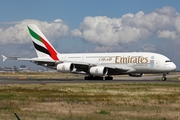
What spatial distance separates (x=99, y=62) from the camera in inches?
2616

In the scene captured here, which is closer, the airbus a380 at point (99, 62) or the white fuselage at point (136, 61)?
the white fuselage at point (136, 61)

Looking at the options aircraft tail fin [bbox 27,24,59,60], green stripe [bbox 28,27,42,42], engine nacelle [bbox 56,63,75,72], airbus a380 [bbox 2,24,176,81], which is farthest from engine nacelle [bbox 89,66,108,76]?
green stripe [bbox 28,27,42,42]

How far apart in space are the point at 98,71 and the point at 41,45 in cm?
1281

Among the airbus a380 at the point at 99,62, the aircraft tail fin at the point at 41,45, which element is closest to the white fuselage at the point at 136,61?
the airbus a380 at the point at 99,62

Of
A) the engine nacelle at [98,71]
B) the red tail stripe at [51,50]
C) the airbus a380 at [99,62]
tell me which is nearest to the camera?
the airbus a380 at [99,62]

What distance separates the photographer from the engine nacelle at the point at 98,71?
62378 mm

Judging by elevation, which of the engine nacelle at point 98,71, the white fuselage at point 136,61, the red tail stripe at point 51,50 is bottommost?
the engine nacelle at point 98,71

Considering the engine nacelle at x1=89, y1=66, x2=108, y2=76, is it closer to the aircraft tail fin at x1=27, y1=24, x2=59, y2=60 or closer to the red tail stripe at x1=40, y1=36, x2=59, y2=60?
the red tail stripe at x1=40, y1=36, x2=59, y2=60

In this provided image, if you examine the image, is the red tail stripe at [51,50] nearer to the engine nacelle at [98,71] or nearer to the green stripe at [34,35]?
the green stripe at [34,35]

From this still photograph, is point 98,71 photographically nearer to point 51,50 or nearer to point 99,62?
point 99,62

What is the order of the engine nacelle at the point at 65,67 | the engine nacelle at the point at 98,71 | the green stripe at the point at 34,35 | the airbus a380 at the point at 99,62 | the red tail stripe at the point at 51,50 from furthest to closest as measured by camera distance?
the green stripe at the point at 34,35 < the red tail stripe at the point at 51,50 < the engine nacelle at the point at 65,67 < the engine nacelle at the point at 98,71 < the airbus a380 at the point at 99,62

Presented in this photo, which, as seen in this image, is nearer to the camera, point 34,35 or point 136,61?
point 136,61

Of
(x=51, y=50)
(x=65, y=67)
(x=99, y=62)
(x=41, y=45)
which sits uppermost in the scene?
(x=41, y=45)

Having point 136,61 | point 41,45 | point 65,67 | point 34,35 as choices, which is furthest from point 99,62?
point 34,35
